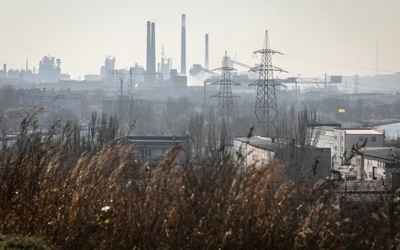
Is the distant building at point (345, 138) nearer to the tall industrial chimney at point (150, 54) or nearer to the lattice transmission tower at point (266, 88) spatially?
the lattice transmission tower at point (266, 88)

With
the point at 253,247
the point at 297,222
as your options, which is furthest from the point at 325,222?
the point at 253,247

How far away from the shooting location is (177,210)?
2.21m

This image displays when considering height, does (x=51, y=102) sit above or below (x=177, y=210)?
above

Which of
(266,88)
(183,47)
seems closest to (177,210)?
(266,88)

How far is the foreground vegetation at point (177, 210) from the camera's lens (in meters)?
2.11

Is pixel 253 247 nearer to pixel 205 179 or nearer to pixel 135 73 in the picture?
pixel 205 179

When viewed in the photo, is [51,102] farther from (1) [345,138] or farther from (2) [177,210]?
(2) [177,210]

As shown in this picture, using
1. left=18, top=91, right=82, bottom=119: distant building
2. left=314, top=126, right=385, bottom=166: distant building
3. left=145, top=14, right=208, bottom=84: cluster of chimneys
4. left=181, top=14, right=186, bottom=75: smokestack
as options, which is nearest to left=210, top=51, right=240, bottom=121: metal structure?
left=314, top=126, right=385, bottom=166: distant building

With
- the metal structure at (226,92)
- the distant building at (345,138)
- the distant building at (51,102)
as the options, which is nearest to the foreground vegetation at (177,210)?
the distant building at (345,138)

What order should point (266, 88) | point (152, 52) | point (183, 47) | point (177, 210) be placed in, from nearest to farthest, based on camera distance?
point (177, 210), point (266, 88), point (152, 52), point (183, 47)

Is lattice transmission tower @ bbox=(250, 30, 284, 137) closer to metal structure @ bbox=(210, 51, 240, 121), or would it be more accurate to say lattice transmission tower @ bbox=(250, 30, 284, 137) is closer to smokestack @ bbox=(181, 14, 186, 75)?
metal structure @ bbox=(210, 51, 240, 121)

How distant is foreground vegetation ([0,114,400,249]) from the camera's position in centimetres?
211

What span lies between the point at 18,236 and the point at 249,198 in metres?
0.63

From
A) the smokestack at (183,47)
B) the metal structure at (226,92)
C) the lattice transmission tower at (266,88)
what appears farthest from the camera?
the smokestack at (183,47)
